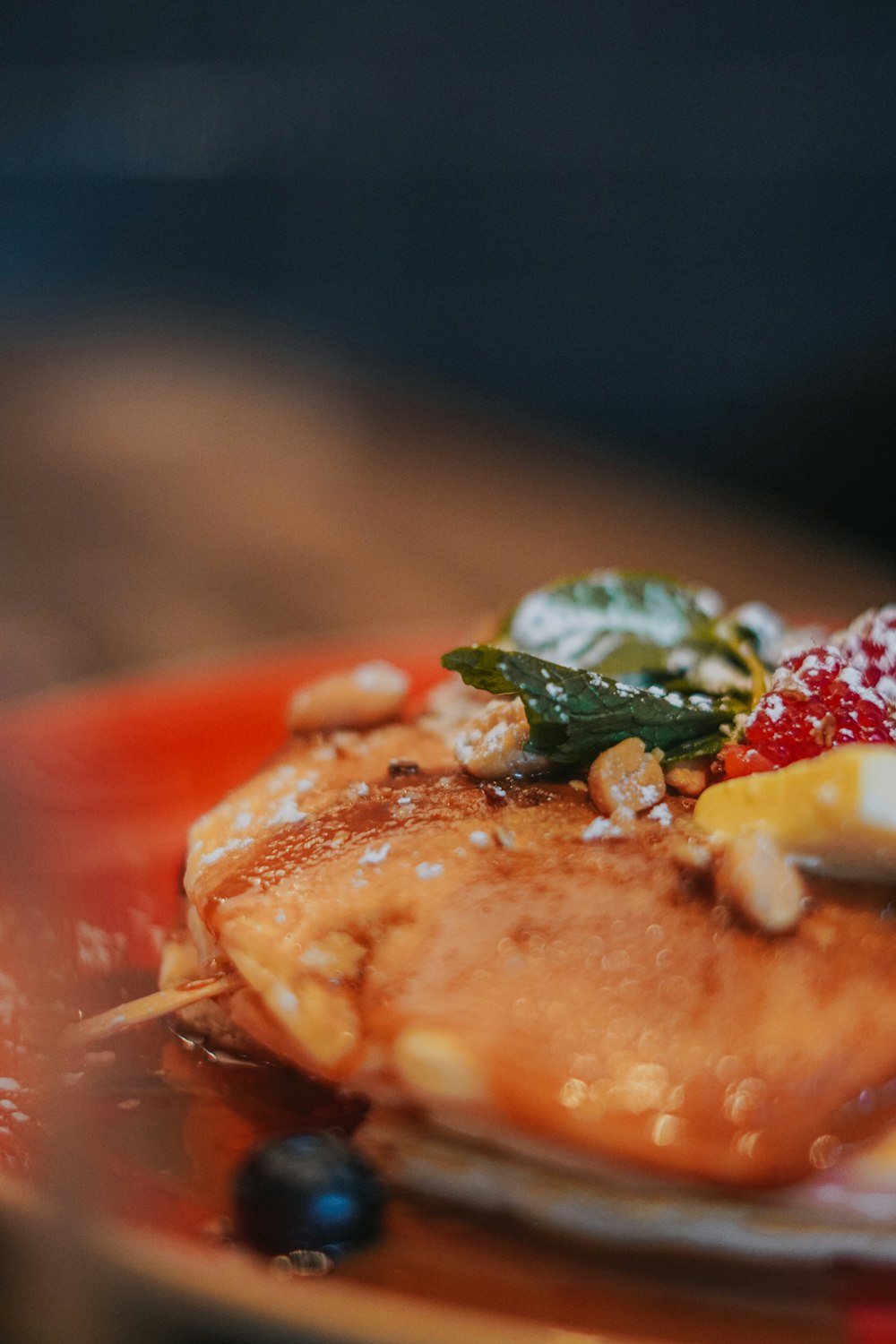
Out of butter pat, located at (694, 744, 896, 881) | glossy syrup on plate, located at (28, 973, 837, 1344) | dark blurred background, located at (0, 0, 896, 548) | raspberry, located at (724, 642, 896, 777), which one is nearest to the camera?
glossy syrup on plate, located at (28, 973, 837, 1344)

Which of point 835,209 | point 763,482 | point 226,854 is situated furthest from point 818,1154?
point 835,209

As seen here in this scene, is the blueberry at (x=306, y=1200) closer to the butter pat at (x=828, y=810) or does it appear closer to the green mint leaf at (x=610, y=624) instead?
the butter pat at (x=828, y=810)

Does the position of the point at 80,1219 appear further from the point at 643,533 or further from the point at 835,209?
the point at 835,209

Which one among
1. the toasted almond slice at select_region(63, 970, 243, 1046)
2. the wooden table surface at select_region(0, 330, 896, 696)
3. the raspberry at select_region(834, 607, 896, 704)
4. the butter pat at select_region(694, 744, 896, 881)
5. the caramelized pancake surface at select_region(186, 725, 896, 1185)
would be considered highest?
the wooden table surface at select_region(0, 330, 896, 696)

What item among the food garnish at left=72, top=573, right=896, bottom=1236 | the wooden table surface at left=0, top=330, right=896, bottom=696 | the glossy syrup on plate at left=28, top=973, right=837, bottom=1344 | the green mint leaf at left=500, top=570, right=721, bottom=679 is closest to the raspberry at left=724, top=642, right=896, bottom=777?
the food garnish at left=72, top=573, right=896, bottom=1236

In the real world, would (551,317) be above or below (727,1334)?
above

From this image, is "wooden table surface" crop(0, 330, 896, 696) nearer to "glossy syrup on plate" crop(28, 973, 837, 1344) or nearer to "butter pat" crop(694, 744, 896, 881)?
"glossy syrup on plate" crop(28, 973, 837, 1344)

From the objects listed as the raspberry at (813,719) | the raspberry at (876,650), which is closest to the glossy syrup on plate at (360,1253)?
the raspberry at (813,719)
